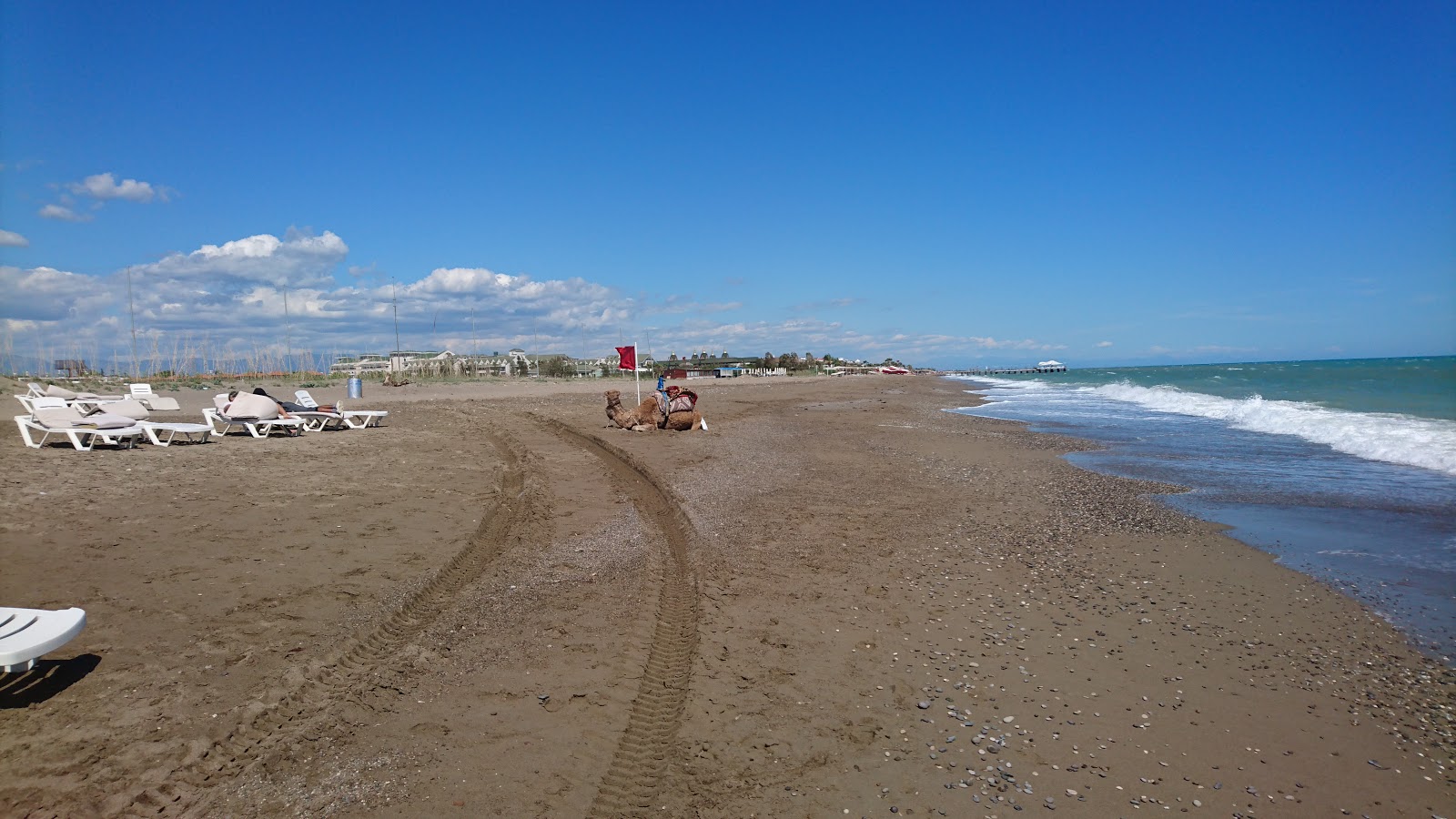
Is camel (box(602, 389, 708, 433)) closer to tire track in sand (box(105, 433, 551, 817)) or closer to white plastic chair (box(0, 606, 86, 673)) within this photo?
tire track in sand (box(105, 433, 551, 817))

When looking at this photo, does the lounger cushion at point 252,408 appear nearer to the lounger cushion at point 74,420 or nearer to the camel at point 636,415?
the lounger cushion at point 74,420

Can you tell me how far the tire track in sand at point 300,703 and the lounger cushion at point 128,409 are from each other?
9829mm

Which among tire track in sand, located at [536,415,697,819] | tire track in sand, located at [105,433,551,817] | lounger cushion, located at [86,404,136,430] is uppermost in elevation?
lounger cushion, located at [86,404,136,430]

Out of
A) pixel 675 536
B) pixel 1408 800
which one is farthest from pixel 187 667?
pixel 1408 800

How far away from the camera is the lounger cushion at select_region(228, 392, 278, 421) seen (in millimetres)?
14180

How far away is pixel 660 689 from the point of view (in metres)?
4.39

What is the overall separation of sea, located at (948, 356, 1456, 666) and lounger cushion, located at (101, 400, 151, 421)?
17.6 metres

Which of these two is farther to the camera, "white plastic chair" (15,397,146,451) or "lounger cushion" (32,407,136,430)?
"lounger cushion" (32,407,136,430)

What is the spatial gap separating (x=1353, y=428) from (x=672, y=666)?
2222cm

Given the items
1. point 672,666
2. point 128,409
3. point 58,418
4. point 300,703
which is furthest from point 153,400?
point 672,666

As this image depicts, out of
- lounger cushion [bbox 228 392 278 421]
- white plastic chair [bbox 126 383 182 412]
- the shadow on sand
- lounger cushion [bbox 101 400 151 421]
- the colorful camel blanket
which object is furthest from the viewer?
the colorful camel blanket

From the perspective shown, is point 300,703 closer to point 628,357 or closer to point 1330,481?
point 1330,481

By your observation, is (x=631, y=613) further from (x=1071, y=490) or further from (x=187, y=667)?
(x=1071, y=490)

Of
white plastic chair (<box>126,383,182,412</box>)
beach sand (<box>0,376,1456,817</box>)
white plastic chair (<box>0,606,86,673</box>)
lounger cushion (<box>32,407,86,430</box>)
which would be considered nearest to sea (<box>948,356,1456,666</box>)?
beach sand (<box>0,376,1456,817</box>)
